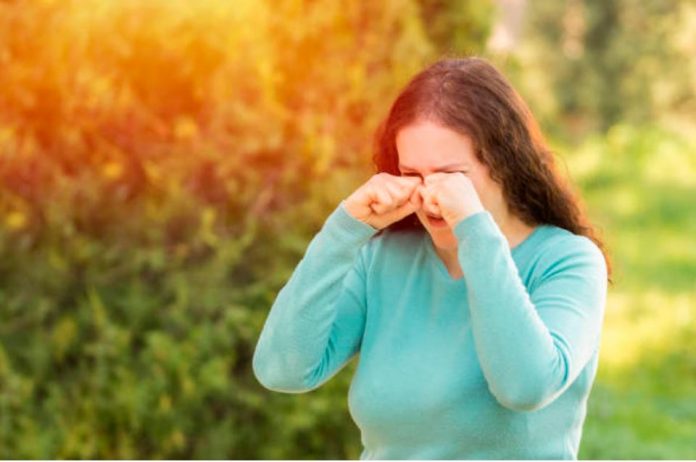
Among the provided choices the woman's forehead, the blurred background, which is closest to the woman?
the woman's forehead

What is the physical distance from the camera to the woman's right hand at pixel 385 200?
2438mm

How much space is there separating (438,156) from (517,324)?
1.25 feet

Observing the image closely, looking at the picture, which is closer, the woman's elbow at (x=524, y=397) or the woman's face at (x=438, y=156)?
the woman's elbow at (x=524, y=397)

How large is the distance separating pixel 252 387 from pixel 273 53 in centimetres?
118

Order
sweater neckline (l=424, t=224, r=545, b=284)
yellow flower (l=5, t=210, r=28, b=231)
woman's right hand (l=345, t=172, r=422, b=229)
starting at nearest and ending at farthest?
1. woman's right hand (l=345, t=172, r=422, b=229)
2. sweater neckline (l=424, t=224, r=545, b=284)
3. yellow flower (l=5, t=210, r=28, b=231)

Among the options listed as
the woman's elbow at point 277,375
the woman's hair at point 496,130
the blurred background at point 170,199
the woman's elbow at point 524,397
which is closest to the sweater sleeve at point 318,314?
the woman's elbow at point 277,375

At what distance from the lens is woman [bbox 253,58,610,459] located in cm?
233

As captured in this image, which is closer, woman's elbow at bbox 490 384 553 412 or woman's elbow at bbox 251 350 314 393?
woman's elbow at bbox 490 384 553 412

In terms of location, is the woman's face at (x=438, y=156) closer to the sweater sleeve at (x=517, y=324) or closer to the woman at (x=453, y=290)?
the woman at (x=453, y=290)

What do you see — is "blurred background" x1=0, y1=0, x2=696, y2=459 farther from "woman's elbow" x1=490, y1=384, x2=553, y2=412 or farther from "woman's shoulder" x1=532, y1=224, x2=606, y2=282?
"woman's elbow" x1=490, y1=384, x2=553, y2=412

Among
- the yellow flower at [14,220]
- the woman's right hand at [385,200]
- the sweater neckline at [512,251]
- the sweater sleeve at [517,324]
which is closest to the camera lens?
the sweater sleeve at [517,324]

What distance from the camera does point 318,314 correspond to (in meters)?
2.53

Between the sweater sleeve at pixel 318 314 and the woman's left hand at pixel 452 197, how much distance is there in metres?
0.17

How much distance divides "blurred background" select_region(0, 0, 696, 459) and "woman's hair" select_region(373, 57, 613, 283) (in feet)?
6.57
